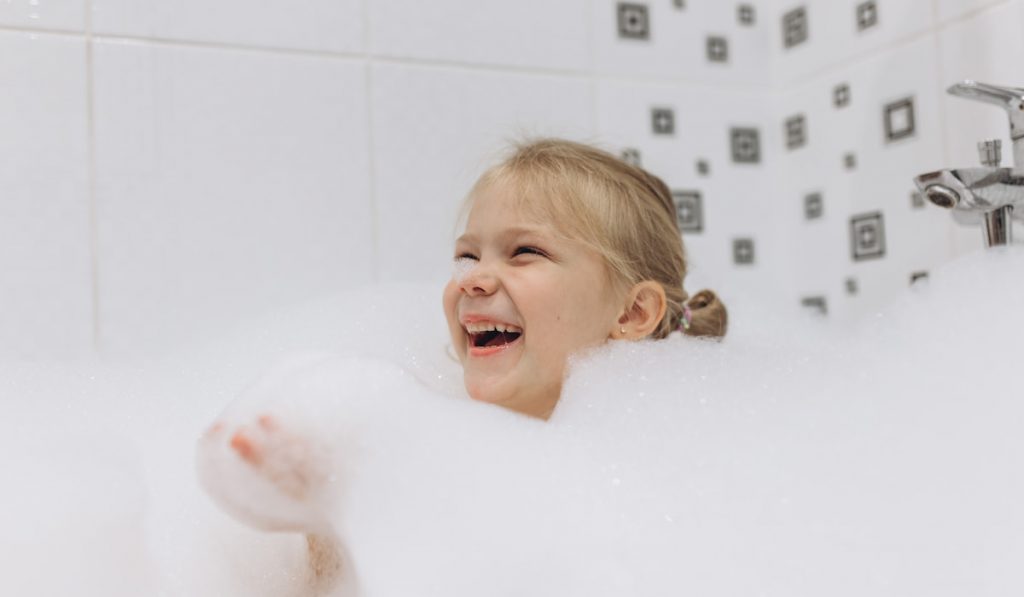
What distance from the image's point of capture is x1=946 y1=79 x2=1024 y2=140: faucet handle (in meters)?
1.06

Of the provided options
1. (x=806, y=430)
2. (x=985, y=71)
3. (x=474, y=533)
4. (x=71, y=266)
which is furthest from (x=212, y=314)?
(x=985, y=71)

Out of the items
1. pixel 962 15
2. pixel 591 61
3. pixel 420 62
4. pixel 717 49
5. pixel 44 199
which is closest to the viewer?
pixel 44 199

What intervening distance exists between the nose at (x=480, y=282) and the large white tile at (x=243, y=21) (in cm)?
48

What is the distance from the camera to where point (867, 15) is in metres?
1.49

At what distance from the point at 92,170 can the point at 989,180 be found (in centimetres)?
106

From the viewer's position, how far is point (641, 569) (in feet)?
2.60

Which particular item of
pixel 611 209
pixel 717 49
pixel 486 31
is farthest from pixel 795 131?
pixel 611 209

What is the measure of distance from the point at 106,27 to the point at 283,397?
2.27ft

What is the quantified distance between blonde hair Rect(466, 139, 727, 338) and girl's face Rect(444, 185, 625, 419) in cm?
2

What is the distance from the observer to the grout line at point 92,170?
48.6 inches

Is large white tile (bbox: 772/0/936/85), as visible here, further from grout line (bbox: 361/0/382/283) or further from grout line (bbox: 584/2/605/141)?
grout line (bbox: 361/0/382/283)

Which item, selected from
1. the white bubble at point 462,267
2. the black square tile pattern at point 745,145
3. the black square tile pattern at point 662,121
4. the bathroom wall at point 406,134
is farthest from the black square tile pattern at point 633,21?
the white bubble at point 462,267

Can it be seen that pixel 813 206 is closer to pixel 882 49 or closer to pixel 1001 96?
pixel 882 49

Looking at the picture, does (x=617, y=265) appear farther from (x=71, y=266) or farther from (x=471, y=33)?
(x=71, y=266)
